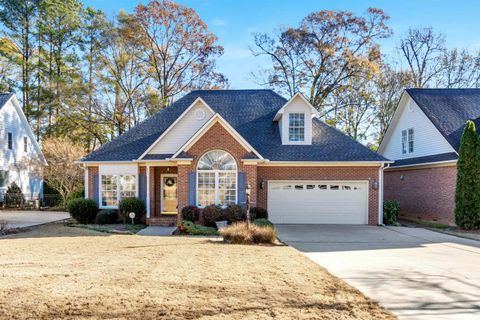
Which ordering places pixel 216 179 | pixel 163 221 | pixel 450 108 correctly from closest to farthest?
pixel 216 179 → pixel 163 221 → pixel 450 108

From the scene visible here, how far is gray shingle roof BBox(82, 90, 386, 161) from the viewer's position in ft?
53.3

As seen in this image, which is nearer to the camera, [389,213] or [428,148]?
[389,213]

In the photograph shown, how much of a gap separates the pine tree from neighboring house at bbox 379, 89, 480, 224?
78 centimetres

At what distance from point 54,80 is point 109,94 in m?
4.83

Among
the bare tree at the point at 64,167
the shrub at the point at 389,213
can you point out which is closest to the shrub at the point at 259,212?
the shrub at the point at 389,213

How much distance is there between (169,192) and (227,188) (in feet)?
12.5

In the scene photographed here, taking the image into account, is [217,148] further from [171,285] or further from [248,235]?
[171,285]

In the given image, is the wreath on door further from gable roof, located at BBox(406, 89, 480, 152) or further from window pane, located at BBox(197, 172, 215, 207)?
gable roof, located at BBox(406, 89, 480, 152)

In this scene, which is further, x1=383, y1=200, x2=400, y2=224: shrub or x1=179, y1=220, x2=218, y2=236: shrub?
x1=383, y1=200, x2=400, y2=224: shrub

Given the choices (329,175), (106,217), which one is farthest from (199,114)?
(329,175)

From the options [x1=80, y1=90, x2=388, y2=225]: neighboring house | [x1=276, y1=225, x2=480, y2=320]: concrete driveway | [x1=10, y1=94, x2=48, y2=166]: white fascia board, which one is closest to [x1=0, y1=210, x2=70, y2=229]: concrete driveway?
[x1=80, y1=90, x2=388, y2=225]: neighboring house

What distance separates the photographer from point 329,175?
52.5 feet

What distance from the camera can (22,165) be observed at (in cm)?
2655

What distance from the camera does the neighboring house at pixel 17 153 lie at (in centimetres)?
2508
